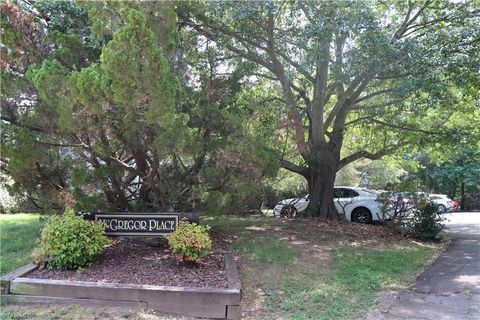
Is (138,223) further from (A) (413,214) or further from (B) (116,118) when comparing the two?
(A) (413,214)

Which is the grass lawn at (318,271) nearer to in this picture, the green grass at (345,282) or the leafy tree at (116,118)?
the green grass at (345,282)

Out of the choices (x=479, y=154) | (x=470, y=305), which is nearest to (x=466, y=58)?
(x=470, y=305)

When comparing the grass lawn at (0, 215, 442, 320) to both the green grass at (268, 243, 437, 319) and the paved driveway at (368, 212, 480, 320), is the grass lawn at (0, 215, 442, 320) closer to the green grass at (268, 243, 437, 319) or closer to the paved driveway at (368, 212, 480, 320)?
the green grass at (268, 243, 437, 319)

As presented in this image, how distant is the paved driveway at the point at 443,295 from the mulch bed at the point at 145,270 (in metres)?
2.27

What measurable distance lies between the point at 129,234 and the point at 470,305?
4935mm

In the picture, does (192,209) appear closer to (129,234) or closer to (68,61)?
(129,234)

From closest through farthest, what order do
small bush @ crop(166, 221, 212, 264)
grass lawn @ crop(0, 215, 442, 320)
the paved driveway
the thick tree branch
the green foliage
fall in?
1. the paved driveway
2. grass lawn @ crop(0, 215, 442, 320)
3. small bush @ crop(166, 221, 212, 264)
4. the green foliage
5. the thick tree branch

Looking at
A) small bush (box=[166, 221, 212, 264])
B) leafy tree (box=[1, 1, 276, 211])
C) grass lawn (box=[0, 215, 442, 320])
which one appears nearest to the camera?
grass lawn (box=[0, 215, 442, 320])

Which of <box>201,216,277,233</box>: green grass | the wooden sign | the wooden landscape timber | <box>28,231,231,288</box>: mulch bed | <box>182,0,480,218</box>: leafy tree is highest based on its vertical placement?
<box>182,0,480,218</box>: leafy tree

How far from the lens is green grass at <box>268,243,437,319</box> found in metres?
5.82

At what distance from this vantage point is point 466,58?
9188 millimetres

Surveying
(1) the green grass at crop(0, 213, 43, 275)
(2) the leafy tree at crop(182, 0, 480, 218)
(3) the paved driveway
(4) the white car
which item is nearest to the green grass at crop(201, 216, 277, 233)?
(2) the leafy tree at crop(182, 0, 480, 218)

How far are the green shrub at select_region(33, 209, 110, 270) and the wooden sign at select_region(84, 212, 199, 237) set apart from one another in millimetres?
Result: 545

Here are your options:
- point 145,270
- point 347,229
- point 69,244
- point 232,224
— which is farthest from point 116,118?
point 347,229
